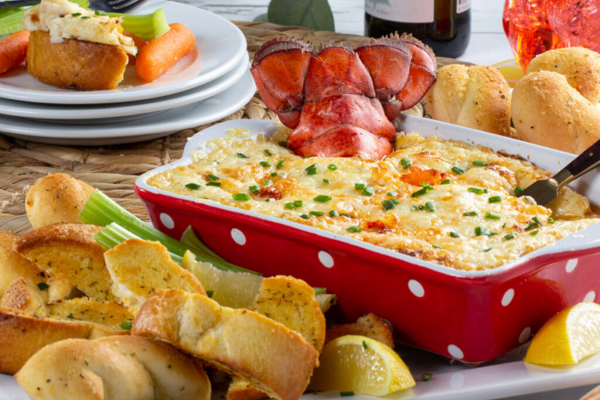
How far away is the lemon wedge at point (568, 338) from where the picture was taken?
1.38 m

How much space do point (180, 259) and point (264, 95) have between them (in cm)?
78

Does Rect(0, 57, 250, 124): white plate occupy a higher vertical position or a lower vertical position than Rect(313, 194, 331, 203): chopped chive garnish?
lower


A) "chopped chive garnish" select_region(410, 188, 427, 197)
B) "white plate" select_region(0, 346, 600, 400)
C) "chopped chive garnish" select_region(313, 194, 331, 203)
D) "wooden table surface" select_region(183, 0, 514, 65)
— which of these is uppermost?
"chopped chive garnish" select_region(313, 194, 331, 203)

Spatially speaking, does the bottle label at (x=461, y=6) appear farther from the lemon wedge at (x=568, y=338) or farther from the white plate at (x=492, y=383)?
the white plate at (x=492, y=383)

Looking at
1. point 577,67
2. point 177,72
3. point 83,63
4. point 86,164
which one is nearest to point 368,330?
point 577,67

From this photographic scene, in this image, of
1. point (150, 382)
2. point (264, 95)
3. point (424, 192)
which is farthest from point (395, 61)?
point (150, 382)

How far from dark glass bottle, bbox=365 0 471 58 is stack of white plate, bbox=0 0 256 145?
799 mm

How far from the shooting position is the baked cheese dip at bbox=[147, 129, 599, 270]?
5.14 ft

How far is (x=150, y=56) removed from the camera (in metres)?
2.79

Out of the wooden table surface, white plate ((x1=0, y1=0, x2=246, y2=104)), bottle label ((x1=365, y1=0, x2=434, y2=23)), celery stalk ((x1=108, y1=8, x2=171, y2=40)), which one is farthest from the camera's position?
the wooden table surface

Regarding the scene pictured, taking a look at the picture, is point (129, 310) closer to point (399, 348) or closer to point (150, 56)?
point (399, 348)

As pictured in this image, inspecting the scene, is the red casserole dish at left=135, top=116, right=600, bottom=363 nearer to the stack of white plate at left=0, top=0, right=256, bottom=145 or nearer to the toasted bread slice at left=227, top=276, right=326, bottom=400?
the toasted bread slice at left=227, top=276, right=326, bottom=400

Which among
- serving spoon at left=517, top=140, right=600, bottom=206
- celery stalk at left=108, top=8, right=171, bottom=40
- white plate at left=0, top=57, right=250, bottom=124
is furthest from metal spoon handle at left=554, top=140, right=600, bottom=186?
celery stalk at left=108, top=8, right=171, bottom=40

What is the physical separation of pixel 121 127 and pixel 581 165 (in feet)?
4.93
